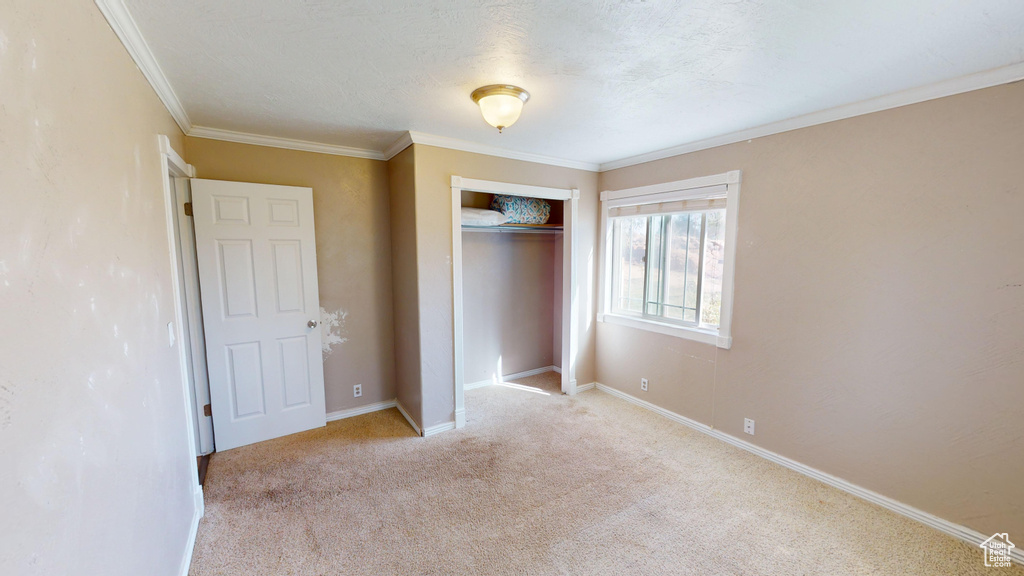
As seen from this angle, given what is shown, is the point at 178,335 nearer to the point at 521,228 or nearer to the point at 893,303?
the point at 521,228

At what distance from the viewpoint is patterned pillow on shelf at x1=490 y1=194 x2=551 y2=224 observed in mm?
3730

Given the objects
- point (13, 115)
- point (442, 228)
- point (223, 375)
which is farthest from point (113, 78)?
point (223, 375)

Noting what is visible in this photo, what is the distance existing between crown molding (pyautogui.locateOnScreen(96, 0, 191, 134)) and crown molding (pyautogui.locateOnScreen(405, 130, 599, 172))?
51.0 inches

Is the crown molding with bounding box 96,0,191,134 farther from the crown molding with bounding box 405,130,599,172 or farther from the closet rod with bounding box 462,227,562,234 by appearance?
the closet rod with bounding box 462,227,562,234

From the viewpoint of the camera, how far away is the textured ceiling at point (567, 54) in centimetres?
138

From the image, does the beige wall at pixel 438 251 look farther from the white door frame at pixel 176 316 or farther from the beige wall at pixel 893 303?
the beige wall at pixel 893 303

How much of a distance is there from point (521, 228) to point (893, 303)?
2853mm

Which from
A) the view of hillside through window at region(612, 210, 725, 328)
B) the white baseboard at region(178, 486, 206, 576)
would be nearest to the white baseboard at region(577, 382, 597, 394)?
the view of hillside through window at region(612, 210, 725, 328)

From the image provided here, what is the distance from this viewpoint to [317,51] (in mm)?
1646

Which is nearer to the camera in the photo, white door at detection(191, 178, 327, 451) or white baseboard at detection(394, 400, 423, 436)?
white door at detection(191, 178, 327, 451)

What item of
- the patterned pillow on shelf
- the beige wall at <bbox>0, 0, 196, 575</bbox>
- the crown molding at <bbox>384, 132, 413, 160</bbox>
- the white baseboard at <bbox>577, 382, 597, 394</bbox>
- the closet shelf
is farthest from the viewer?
the white baseboard at <bbox>577, 382, 597, 394</bbox>

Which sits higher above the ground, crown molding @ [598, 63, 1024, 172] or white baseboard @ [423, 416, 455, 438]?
crown molding @ [598, 63, 1024, 172]

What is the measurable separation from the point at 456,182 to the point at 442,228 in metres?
0.37

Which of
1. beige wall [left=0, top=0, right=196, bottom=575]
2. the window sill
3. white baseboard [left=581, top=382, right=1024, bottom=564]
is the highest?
beige wall [left=0, top=0, right=196, bottom=575]
